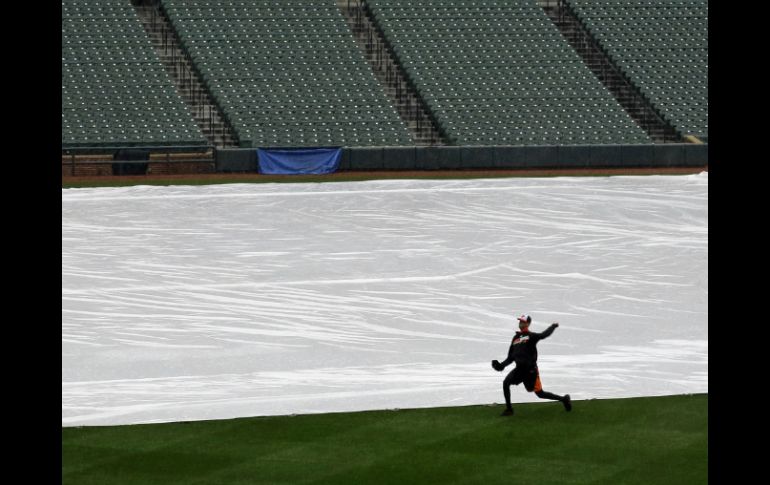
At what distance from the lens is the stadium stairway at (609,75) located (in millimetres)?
52969

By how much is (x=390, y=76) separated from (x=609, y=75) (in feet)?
34.1

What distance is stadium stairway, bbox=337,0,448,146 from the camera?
166 ft

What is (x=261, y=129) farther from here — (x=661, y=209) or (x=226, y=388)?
(x=226, y=388)

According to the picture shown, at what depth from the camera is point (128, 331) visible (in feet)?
51.2

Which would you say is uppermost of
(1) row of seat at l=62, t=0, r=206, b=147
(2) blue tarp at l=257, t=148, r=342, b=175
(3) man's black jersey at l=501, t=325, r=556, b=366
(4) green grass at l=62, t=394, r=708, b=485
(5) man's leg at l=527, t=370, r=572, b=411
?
(1) row of seat at l=62, t=0, r=206, b=147

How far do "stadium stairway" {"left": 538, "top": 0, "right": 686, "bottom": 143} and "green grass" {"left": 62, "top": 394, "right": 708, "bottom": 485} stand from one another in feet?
138

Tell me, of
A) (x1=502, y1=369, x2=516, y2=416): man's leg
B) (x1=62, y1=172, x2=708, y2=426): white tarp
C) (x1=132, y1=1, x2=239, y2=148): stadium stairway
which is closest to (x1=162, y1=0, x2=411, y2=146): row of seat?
(x1=132, y1=1, x2=239, y2=148): stadium stairway

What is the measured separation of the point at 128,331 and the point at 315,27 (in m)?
39.9

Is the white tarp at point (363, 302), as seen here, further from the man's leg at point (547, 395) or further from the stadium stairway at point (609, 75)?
the stadium stairway at point (609, 75)

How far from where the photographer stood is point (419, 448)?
A: 9.88 m

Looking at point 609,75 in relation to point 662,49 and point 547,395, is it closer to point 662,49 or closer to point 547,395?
point 662,49

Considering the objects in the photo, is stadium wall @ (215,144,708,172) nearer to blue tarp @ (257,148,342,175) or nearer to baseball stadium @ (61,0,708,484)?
baseball stadium @ (61,0,708,484)

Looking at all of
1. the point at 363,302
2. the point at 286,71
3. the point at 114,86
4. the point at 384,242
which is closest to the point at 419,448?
the point at 363,302

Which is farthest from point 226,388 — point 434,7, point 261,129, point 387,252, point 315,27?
point 434,7
